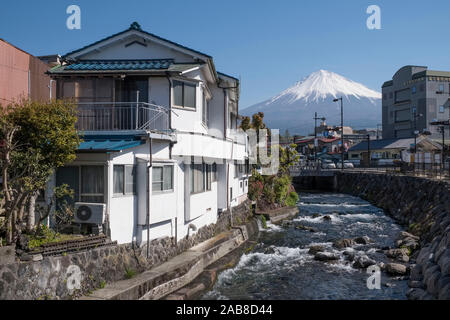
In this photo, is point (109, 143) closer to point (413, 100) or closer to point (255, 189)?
point (255, 189)

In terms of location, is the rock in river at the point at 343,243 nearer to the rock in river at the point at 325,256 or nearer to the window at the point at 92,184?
the rock in river at the point at 325,256

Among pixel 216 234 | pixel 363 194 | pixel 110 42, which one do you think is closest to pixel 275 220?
pixel 216 234

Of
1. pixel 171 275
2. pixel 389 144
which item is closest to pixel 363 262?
pixel 171 275

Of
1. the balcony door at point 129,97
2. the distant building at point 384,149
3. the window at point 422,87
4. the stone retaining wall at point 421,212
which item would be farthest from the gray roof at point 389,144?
the balcony door at point 129,97

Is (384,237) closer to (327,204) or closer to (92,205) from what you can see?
(327,204)

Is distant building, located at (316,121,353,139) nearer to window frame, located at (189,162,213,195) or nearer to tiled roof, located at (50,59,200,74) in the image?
window frame, located at (189,162,213,195)

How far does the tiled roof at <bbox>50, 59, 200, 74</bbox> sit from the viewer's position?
15245mm

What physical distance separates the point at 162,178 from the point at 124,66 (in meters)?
5.64

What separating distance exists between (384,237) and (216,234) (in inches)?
444

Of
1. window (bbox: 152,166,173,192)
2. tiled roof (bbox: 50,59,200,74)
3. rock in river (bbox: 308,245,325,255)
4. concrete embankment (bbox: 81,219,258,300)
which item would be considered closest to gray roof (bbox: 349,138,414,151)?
rock in river (bbox: 308,245,325,255)

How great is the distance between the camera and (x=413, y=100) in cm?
7531

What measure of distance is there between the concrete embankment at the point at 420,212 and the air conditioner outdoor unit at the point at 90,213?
10.5 metres

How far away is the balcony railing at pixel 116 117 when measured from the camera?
49.0ft

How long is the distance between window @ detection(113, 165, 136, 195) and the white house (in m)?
0.03
